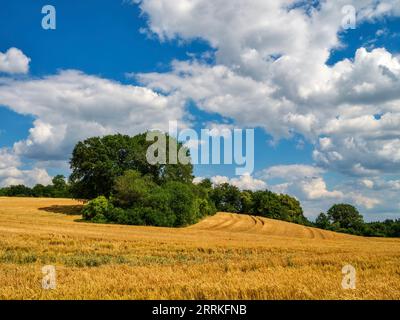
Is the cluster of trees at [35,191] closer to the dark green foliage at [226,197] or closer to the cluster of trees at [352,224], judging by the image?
the dark green foliage at [226,197]

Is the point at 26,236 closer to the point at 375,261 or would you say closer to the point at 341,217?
the point at 375,261

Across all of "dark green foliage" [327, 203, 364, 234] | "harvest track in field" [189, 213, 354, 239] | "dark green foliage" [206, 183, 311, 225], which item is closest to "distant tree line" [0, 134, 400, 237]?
"harvest track in field" [189, 213, 354, 239]

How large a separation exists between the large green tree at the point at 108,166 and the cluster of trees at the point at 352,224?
4828cm

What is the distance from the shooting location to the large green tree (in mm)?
80500

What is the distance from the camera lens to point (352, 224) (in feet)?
403

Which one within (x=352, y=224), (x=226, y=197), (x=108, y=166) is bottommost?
(x=352, y=224)

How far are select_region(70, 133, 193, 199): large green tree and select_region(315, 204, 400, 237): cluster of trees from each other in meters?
48.3

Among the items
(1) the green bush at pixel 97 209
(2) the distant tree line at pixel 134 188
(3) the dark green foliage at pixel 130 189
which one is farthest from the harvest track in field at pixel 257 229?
(1) the green bush at pixel 97 209

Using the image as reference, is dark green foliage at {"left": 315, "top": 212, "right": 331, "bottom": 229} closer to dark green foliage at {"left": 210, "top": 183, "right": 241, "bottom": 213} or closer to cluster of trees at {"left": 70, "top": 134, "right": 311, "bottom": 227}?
dark green foliage at {"left": 210, "top": 183, "right": 241, "bottom": 213}

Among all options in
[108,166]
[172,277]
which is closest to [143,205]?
[108,166]

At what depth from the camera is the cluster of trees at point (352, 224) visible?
10396 cm

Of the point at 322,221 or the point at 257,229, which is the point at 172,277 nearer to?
the point at 257,229

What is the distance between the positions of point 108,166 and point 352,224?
7372 cm
